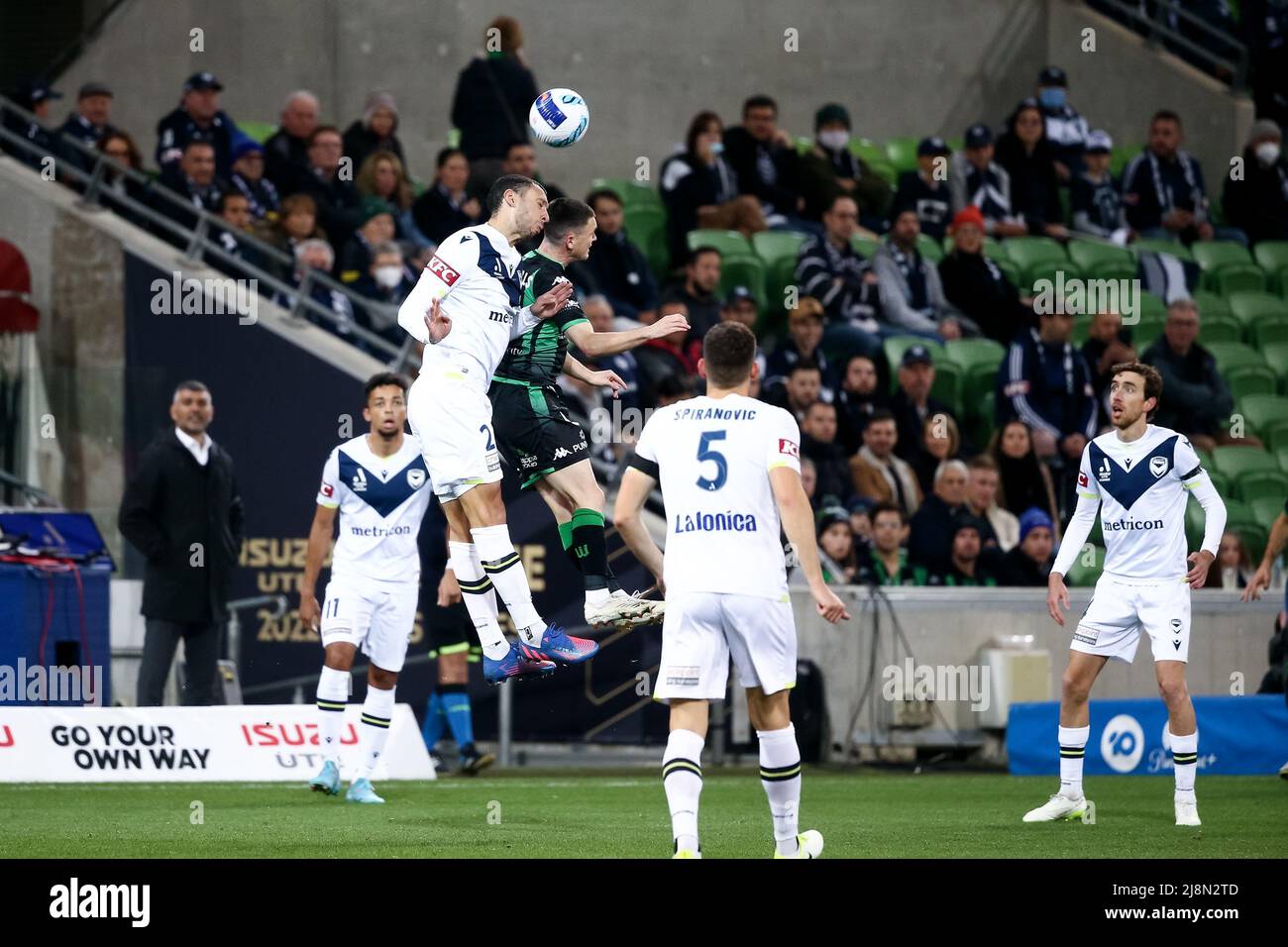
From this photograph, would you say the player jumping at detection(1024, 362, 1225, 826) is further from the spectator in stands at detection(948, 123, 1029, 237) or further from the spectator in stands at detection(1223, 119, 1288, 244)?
the spectator in stands at detection(1223, 119, 1288, 244)

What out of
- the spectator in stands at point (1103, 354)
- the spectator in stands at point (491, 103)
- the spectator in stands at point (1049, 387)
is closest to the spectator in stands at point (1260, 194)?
the spectator in stands at point (1103, 354)

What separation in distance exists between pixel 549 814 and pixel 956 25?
589 inches

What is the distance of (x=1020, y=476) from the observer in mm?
18453

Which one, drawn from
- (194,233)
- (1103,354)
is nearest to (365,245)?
(194,233)

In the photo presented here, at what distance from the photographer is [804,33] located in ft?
78.5

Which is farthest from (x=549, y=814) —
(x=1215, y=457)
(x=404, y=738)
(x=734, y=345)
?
(x=1215, y=457)

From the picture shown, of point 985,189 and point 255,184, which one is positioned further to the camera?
point 985,189

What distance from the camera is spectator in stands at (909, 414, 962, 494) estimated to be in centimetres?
1806

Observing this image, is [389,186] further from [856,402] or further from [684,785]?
[684,785]

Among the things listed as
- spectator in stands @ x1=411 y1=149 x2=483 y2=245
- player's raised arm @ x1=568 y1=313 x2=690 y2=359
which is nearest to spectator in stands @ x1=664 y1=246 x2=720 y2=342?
spectator in stands @ x1=411 y1=149 x2=483 y2=245

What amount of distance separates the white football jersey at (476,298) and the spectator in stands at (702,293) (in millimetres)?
7085

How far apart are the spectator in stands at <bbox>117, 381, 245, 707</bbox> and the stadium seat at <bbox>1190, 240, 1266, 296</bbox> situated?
465 inches

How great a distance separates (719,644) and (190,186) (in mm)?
10689

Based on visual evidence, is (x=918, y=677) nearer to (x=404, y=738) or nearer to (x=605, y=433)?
(x=605, y=433)
